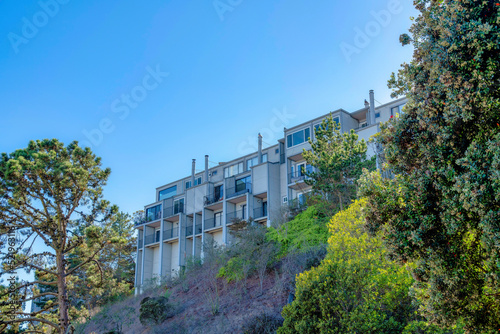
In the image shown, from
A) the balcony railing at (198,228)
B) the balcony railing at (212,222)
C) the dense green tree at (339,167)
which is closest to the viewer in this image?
the dense green tree at (339,167)

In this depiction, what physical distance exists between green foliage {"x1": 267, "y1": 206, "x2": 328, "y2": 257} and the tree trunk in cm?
1025

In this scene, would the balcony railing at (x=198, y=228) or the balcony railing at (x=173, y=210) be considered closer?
the balcony railing at (x=198, y=228)

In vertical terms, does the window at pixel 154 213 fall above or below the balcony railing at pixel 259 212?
above

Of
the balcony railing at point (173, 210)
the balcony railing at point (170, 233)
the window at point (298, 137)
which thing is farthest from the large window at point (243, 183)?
the balcony railing at point (170, 233)

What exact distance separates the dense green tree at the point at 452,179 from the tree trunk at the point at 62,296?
535 inches

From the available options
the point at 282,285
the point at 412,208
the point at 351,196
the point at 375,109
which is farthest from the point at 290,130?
the point at 412,208

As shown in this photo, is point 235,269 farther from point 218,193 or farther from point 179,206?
point 179,206

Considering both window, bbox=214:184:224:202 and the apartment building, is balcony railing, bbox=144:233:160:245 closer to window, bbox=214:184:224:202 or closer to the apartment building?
the apartment building

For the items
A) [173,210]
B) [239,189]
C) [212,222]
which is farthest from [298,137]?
[173,210]

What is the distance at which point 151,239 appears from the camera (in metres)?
43.8

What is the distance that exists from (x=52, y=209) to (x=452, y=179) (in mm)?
16584

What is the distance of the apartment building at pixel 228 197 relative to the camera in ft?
110

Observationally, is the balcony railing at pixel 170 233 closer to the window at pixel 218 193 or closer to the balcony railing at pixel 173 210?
the balcony railing at pixel 173 210

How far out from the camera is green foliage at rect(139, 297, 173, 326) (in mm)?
21688
